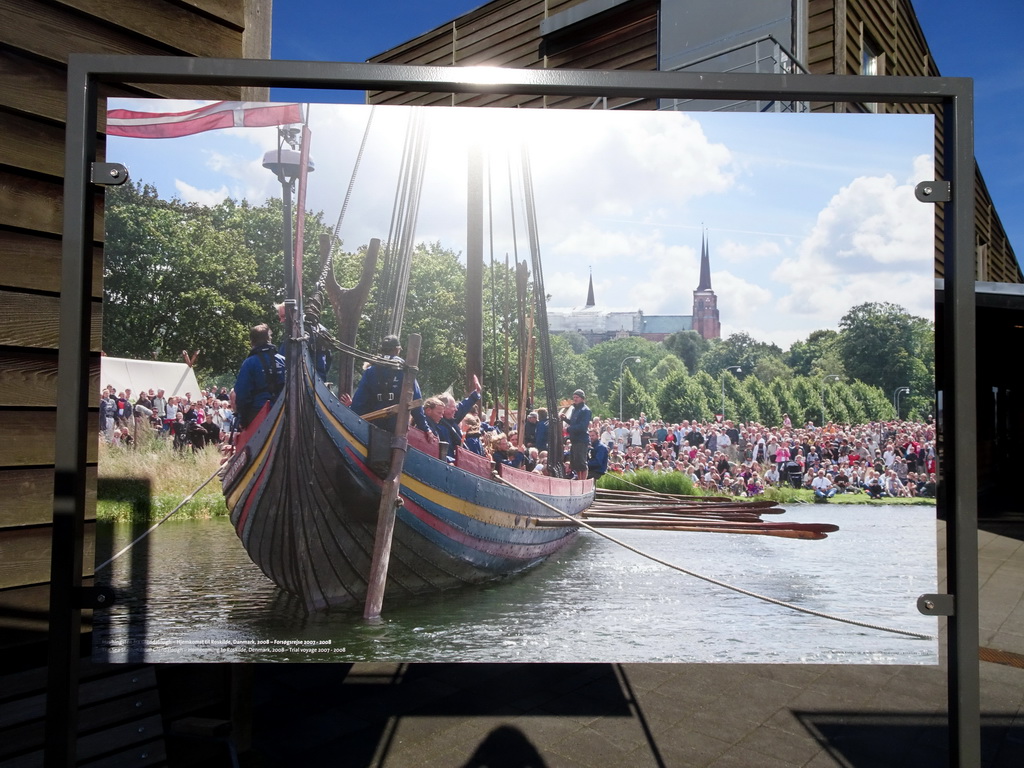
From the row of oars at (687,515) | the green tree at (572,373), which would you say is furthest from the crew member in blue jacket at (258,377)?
the row of oars at (687,515)

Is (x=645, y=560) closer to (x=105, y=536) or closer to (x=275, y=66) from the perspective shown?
(x=105, y=536)

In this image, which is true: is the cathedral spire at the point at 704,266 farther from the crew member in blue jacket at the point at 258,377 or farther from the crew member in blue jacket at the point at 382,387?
the crew member in blue jacket at the point at 258,377

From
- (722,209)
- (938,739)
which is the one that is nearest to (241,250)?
(722,209)

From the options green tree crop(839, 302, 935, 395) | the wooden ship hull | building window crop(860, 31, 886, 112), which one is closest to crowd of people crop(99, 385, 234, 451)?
the wooden ship hull

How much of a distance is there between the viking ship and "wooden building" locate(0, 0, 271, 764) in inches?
44.2

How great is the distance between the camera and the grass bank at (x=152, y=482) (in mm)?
2213

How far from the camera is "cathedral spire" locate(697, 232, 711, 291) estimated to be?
221 centimetres

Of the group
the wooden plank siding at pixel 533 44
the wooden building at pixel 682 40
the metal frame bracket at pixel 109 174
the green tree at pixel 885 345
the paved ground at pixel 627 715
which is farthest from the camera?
the wooden plank siding at pixel 533 44

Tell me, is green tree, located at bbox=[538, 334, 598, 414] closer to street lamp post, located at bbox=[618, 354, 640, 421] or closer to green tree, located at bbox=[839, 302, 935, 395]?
street lamp post, located at bbox=[618, 354, 640, 421]

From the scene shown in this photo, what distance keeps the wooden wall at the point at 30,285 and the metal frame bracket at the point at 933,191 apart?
2904 mm

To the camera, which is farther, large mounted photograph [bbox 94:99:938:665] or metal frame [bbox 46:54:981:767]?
large mounted photograph [bbox 94:99:938:665]

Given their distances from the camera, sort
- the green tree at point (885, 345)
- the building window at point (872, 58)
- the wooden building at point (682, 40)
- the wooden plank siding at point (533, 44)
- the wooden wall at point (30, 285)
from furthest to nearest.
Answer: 1. the wooden plank siding at point (533, 44)
2. the building window at point (872, 58)
3. the wooden building at point (682, 40)
4. the wooden wall at point (30, 285)
5. the green tree at point (885, 345)

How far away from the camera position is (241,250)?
220 cm

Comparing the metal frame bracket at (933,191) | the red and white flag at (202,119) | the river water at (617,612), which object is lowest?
the river water at (617,612)
